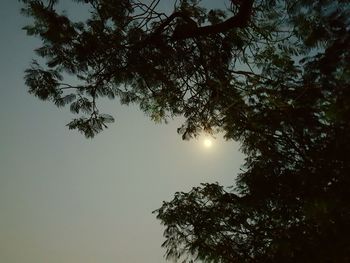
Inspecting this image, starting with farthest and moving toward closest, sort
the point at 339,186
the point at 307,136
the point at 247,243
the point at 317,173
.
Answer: the point at 247,243
the point at 307,136
the point at 317,173
the point at 339,186

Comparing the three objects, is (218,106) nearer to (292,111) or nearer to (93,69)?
(292,111)

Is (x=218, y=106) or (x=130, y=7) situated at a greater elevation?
(x=130, y=7)

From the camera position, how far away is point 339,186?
12.5 feet

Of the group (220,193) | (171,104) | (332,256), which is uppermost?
(171,104)

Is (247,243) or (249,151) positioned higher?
(249,151)

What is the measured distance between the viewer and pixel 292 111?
174 inches

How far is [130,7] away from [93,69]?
3.87 feet

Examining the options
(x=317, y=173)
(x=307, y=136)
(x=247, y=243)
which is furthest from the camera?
(x=247, y=243)

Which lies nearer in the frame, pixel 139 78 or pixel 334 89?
pixel 334 89

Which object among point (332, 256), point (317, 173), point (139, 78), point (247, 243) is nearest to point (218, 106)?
point (139, 78)

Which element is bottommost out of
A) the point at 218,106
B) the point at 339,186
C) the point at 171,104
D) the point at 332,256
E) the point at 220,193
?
the point at 332,256

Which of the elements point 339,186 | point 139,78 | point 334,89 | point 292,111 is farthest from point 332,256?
point 139,78

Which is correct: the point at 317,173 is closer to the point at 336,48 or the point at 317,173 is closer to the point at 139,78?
the point at 336,48

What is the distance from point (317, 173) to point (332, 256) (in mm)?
1186
